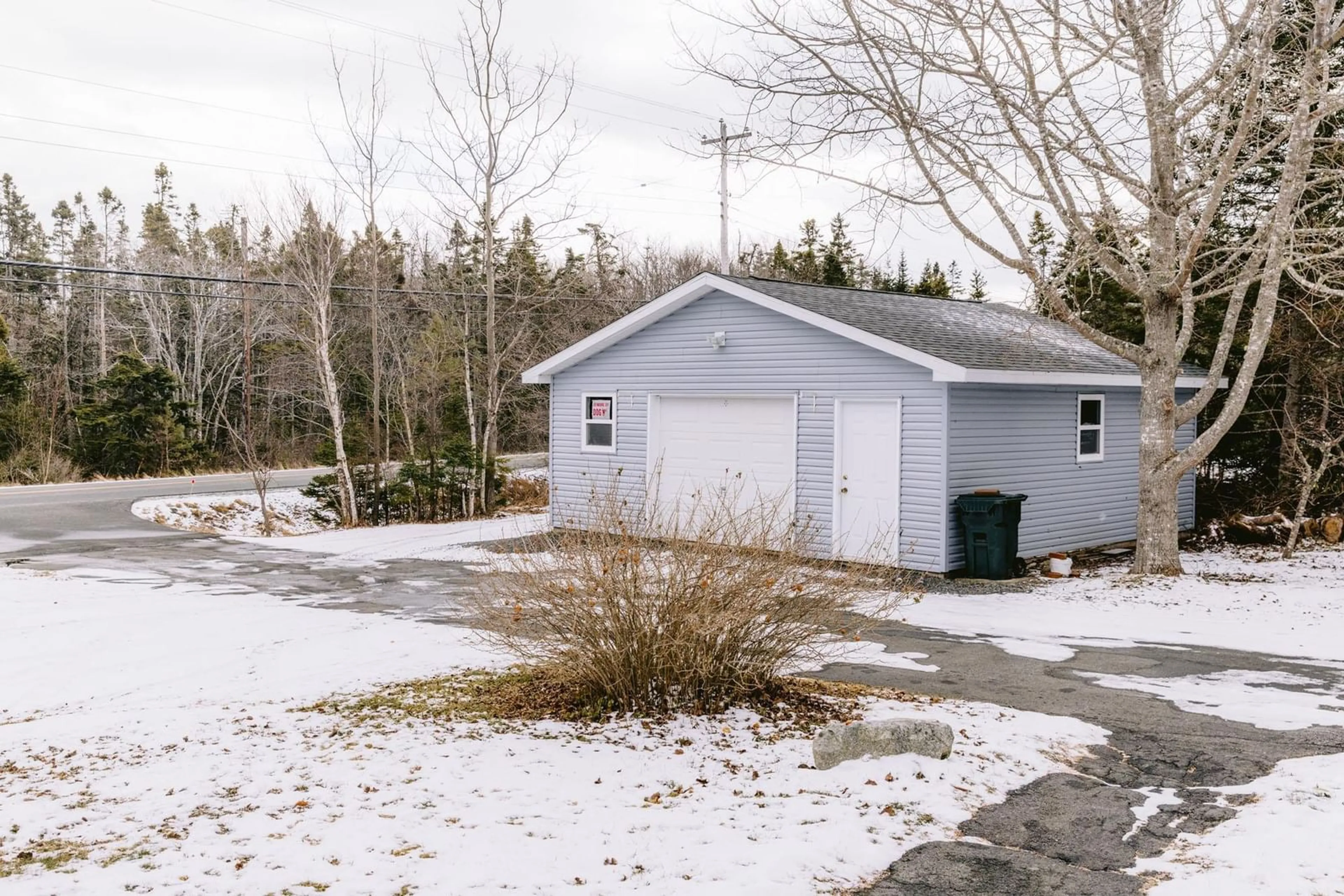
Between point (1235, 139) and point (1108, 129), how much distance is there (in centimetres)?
143

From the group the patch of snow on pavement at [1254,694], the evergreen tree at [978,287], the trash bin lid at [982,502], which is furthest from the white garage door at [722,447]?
the evergreen tree at [978,287]

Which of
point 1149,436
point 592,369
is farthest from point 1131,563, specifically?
point 592,369

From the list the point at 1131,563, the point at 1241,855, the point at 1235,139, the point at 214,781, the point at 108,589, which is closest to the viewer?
the point at 1241,855

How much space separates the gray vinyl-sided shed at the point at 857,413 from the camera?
12383 mm

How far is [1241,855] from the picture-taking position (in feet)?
14.1

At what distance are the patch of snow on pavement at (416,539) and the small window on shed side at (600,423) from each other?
4.79ft

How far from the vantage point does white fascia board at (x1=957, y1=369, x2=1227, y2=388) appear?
1188 cm

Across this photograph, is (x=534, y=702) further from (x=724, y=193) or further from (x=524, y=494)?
(x=724, y=193)

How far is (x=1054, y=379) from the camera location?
13.2 metres

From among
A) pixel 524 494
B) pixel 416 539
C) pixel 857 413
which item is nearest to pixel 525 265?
pixel 524 494

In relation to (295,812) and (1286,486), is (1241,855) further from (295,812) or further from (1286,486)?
(1286,486)

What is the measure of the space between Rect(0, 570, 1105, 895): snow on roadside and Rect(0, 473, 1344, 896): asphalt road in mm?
232

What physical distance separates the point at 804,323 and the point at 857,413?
1442mm

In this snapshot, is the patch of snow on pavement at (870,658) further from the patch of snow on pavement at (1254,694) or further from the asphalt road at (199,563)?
the asphalt road at (199,563)
